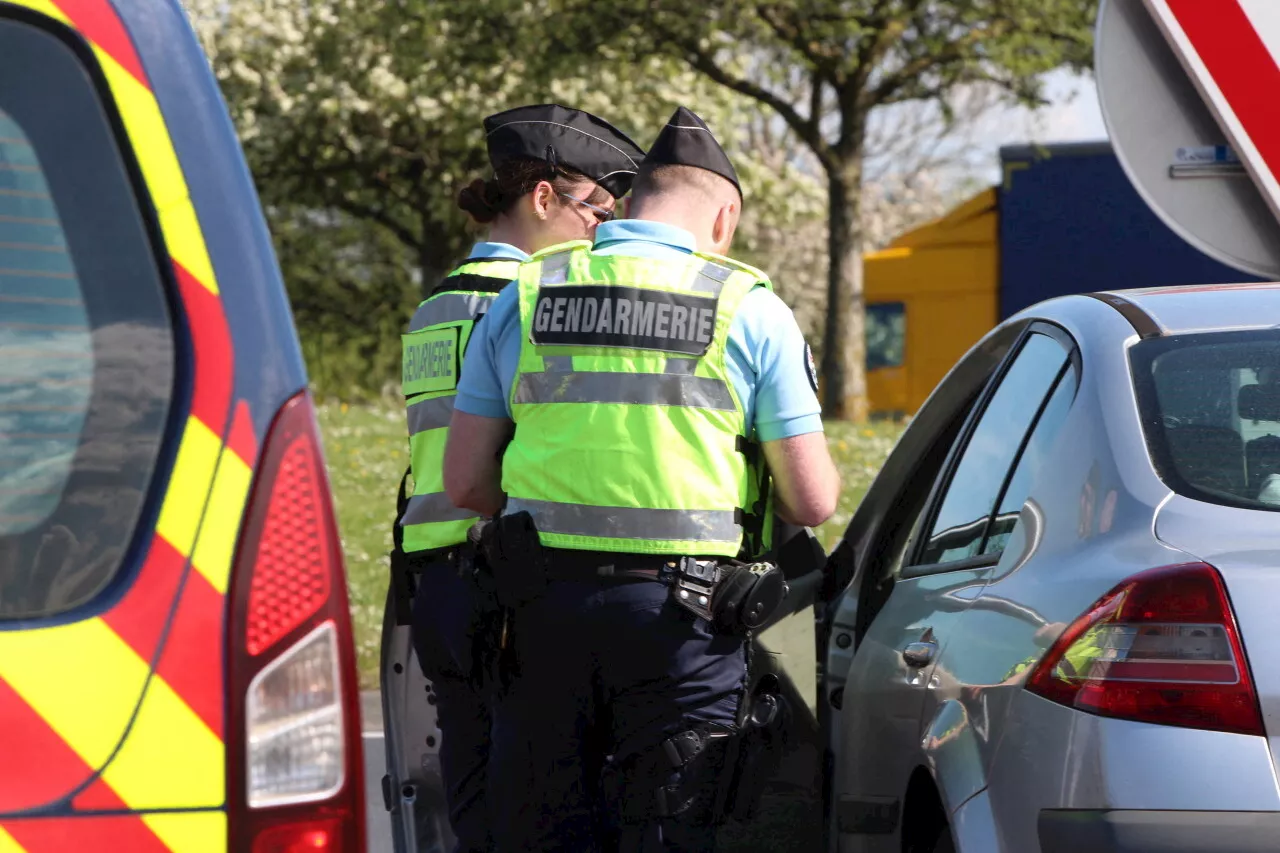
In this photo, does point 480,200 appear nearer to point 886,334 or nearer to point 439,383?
point 439,383

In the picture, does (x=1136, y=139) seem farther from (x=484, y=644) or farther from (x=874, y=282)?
(x=874, y=282)

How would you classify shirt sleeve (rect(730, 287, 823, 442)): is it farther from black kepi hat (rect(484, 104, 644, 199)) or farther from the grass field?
the grass field

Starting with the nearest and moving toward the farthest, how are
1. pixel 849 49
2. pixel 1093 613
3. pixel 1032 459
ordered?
pixel 1093 613 < pixel 1032 459 < pixel 849 49

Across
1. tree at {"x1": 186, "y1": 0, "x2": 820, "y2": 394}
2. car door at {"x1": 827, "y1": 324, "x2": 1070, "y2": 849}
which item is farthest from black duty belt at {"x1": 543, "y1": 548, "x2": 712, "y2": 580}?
tree at {"x1": 186, "y1": 0, "x2": 820, "y2": 394}

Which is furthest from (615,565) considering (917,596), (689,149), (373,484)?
(373,484)

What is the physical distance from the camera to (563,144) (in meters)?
→ 3.87

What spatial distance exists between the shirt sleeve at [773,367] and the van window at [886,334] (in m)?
19.8

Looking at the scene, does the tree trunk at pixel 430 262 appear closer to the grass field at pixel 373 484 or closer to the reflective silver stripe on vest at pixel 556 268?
the grass field at pixel 373 484

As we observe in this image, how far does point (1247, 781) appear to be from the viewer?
7.43 feet

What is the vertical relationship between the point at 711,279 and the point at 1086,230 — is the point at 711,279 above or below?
below

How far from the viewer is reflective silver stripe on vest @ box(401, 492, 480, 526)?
3.79 meters

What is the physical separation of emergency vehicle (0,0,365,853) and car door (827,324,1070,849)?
1362 mm

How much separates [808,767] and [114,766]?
210 cm

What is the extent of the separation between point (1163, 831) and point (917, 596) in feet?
3.66
